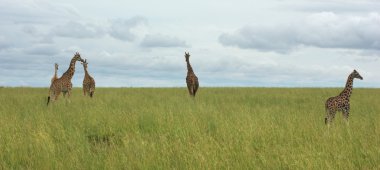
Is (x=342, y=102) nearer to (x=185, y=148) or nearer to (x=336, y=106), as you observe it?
(x=336, y=106)

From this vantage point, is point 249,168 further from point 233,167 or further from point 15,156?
point 15,156

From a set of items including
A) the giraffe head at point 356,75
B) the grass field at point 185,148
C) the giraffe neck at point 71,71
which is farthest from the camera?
the giraffe neck at point 71,71

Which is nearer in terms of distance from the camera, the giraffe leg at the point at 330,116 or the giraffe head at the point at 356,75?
the giraffe leg at the point at 330,116

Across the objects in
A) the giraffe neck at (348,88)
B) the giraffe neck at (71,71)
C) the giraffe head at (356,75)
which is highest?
the giraffe neck at (71,71)

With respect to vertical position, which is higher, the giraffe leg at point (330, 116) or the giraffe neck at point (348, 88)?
the giraffe neck at point (348, 88)

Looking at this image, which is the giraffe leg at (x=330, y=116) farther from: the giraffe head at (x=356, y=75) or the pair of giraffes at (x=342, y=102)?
the giraffe head at (x=356, y=75)

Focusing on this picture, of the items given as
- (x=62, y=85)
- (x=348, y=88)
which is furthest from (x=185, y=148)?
(x=62, y=85)

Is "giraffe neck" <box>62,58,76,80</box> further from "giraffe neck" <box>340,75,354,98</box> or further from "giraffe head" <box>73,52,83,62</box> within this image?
"giraffe neck" <box>340,75,354,98</box>

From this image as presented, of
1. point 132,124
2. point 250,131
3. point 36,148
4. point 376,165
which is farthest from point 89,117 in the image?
point 376,165

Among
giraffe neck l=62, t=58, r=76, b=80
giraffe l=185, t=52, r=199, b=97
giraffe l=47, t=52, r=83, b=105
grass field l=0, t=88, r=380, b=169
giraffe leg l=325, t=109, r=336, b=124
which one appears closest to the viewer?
grass field l=0, t=88, r=380, b=169

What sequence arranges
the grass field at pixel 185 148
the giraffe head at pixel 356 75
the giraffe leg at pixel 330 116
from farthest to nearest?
1. the giraffe head at pixel 356 75
2. the giraffe leg at pixel 330 116
3. the grass field at pixel 185 148

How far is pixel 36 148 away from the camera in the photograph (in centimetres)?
732

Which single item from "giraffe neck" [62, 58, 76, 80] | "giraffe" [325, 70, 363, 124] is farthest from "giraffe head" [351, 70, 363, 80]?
"giraffe neck" [62, 58, 76, 80]

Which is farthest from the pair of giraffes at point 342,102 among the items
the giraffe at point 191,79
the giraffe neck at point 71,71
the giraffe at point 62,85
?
the giraffe neck at point 71,71
